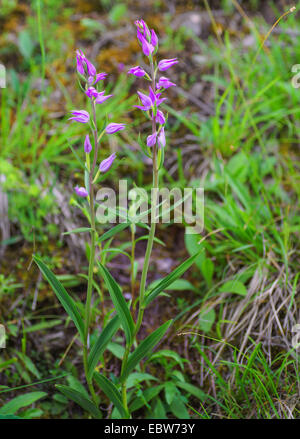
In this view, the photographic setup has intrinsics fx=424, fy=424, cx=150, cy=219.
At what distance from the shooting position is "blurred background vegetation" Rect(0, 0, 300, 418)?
1.82 meters

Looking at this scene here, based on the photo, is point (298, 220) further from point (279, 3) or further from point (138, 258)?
point (279, 3)

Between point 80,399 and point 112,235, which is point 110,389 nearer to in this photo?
point 80,399

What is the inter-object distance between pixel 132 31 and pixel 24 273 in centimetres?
205

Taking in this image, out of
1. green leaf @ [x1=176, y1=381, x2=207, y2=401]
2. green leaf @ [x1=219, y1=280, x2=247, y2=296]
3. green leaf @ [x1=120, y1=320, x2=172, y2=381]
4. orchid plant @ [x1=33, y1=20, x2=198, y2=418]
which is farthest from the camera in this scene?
green leaf @ [x1=219, y1=280, x2=247, y2=296]

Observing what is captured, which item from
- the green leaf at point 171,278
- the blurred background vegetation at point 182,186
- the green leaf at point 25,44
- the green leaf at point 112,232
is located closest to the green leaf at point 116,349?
the blurred background vegetation at point 182,186

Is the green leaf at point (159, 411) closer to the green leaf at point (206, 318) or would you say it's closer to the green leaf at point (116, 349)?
the green leaf at point (116, 349)

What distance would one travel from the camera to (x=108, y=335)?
5.07 ft

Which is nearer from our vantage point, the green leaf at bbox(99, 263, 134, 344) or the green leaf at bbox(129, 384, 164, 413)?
the green leaf at bbox(99, 263, 134, 344)

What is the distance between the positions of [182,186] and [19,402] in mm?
1367

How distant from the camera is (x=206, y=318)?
6.45 ft

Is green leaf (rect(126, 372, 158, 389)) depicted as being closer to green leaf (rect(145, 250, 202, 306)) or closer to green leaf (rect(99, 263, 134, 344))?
green leaf (rect(99, 263, 134, 344))

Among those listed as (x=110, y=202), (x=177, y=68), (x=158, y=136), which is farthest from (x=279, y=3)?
(x=158, y=136)

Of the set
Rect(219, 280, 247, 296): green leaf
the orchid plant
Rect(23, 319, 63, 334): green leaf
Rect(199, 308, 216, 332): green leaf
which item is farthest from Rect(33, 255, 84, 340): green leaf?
Rect(219, 280, 247, 296): green leaf

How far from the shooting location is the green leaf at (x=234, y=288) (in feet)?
6.31
